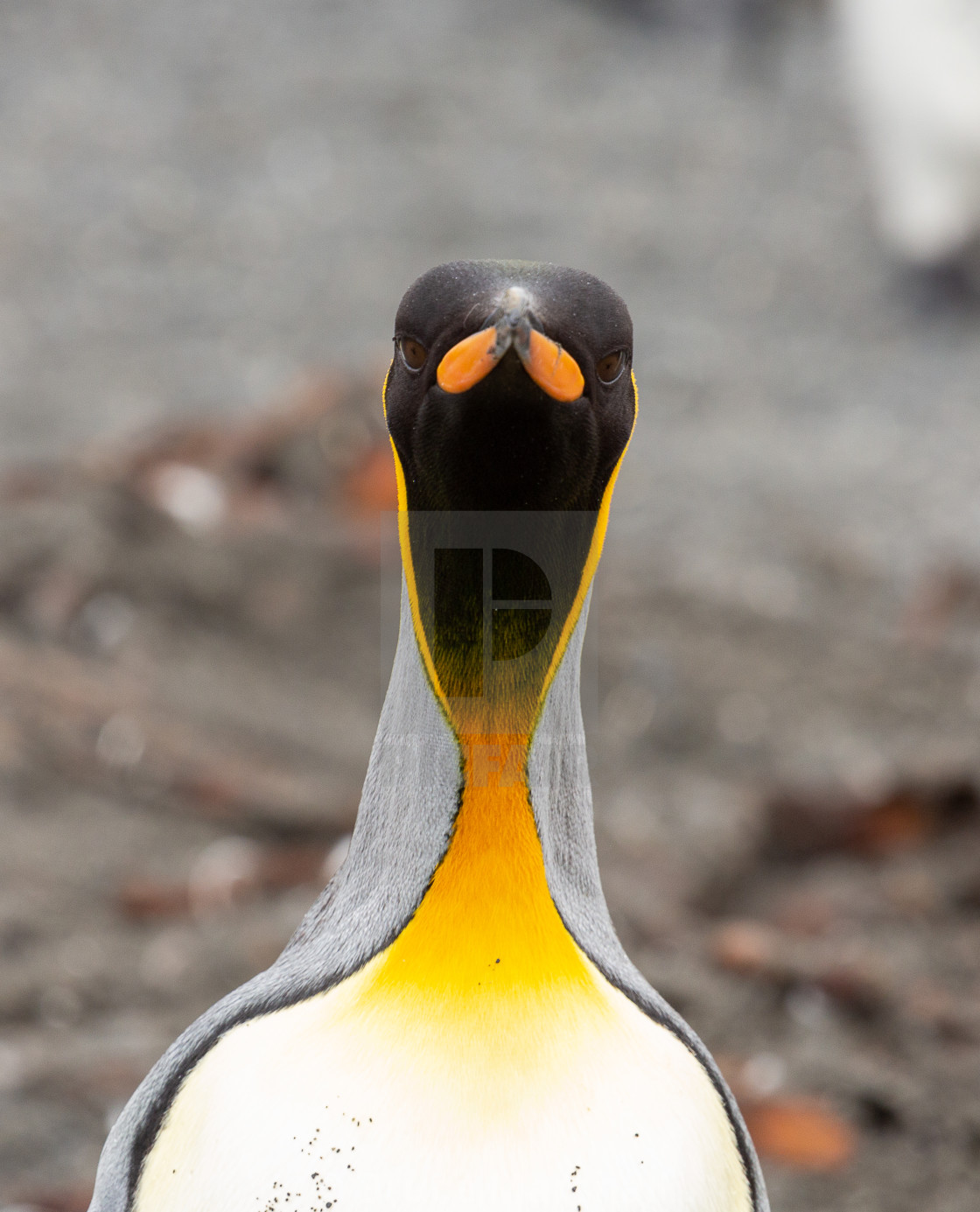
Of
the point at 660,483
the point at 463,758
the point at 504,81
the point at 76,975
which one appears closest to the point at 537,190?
the point at 504,81

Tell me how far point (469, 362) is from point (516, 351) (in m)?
0.04

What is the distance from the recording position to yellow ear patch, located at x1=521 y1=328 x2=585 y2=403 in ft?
3.69

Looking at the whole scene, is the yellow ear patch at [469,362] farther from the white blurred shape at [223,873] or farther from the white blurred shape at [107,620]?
the white blurred shape at [107,620]

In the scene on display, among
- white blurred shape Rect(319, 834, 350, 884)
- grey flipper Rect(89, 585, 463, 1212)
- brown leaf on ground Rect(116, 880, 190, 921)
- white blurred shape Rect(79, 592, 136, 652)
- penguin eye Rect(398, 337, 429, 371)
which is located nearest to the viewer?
penguin eye Rect(398, 337, 429, 371)

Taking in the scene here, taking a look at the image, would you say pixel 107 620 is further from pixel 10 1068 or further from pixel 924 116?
pixel 924 116

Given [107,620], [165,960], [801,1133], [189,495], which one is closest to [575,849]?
[801,1133]

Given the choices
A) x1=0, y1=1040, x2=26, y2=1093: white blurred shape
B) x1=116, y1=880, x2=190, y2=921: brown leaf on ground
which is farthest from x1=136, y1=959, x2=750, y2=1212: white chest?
x1=116, y1=880, x2=190, y2=921: brown leaf on ground

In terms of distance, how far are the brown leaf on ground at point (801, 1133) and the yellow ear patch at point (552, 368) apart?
1.73 m

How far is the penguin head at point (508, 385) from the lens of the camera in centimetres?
114

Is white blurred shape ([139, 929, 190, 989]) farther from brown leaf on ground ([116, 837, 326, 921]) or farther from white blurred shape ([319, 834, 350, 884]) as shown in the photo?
white blurred shape ([319, 834, 350, 884])

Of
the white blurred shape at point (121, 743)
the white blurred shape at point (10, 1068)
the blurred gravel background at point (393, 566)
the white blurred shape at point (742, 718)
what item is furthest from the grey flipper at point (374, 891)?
the white blurred shape at point (742, 718)

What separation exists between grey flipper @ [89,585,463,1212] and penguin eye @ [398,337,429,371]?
0.29 meters

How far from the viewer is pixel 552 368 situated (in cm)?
114

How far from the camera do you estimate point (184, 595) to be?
173 inches
